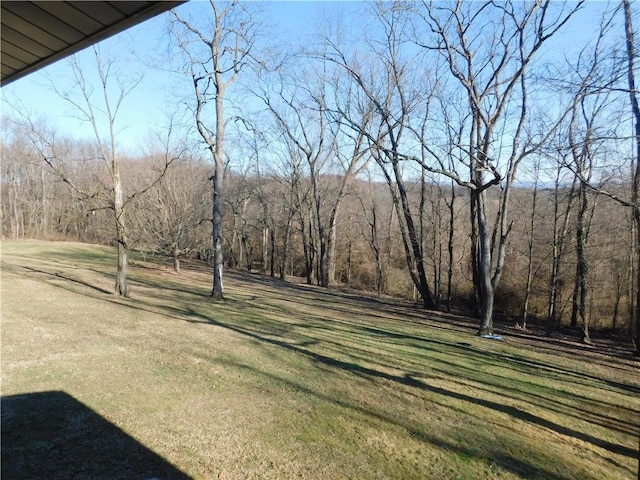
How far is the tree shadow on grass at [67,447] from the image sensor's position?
8.79ft

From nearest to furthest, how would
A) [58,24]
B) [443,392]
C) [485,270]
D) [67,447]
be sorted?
1. [58,24]
2. [67,447]
3. [443,392]
4. [485,270]

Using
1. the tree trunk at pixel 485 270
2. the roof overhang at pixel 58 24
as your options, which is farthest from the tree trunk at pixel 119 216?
the tree trunk at pixel 485 270

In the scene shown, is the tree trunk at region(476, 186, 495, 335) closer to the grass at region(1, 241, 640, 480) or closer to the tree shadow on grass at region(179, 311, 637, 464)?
the grass at region(1, 241, 640, 480)

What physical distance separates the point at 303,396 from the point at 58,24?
443cm

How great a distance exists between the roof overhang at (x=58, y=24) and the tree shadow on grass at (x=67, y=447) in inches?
118

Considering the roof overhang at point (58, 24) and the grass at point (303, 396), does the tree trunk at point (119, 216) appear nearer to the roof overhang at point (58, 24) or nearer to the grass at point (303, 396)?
the grass at point (303, 396)

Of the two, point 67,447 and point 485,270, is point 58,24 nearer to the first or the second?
point 67,447

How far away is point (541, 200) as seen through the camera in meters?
17.0

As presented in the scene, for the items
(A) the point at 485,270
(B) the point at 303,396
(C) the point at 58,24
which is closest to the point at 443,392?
(B) the point at 303,396

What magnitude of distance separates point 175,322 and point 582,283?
14.3 meters

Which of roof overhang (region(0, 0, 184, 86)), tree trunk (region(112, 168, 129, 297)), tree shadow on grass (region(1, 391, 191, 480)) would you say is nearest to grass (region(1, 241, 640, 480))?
tree shadow on grass (region(1, 391, 191, 480))

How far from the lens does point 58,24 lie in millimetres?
2043

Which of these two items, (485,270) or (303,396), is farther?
(485,270)

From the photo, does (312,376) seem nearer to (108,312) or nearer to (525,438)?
(525,438)
